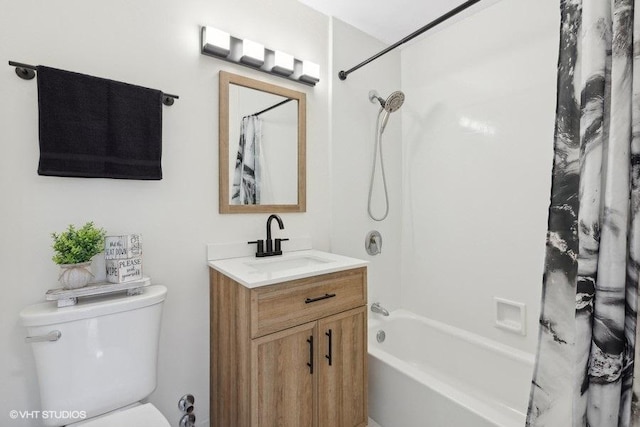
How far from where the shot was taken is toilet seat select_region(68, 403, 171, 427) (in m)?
1.03

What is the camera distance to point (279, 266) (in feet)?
5.46

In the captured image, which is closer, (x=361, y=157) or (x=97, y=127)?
(x=97, y=127)

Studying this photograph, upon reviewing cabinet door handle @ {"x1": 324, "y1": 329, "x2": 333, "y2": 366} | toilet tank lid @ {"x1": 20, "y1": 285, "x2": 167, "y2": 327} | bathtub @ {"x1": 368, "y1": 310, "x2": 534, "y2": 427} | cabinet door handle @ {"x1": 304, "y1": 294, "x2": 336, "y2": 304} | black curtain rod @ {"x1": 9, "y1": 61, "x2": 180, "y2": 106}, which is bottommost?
bathtub @ {"x1": 368, "y1": 310, "x2": 534, "y2": 427}

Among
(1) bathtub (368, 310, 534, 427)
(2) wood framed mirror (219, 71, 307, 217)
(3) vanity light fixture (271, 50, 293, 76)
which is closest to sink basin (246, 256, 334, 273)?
(2) wood framed mirror (219, 71, 307, 217)

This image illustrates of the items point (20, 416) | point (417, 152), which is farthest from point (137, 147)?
point (417, 152)

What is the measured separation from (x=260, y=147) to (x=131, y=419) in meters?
1.33

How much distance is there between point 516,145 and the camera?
1784 millimetres

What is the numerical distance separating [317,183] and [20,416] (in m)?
1.69

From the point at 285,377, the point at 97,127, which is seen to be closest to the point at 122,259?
the point at 97,127

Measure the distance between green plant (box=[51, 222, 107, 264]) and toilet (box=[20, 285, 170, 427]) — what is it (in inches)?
6.7

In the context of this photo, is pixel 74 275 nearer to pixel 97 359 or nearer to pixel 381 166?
pixel 97 359

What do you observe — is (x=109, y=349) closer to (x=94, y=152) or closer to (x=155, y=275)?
(x=155, y=275)

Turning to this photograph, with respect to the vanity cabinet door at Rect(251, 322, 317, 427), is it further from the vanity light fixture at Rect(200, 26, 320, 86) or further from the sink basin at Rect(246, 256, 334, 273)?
the vanity light fixture at Rect(200, 26, 320, 86)

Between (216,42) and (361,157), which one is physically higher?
(216,42)
